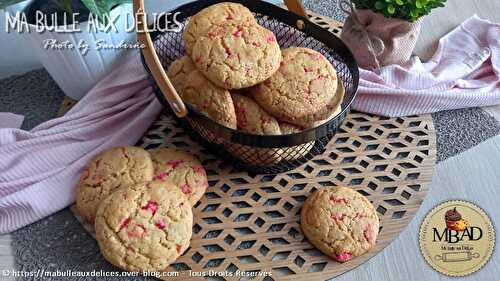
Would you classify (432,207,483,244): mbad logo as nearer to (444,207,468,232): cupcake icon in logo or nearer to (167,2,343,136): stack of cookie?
(444,207,468,232): cupcake icon in logo

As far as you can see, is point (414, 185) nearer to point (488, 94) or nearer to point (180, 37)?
point (488, 94)

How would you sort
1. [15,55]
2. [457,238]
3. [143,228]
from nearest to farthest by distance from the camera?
[143,228]
[457,238]
[15,55]

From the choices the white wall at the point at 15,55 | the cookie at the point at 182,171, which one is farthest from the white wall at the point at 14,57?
the cookie at the point at 182,171

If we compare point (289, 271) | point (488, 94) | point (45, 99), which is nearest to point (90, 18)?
point (45, 99)

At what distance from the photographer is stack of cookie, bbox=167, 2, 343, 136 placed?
751 mm

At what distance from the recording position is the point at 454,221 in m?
0.85

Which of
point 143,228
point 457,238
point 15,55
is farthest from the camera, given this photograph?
point 15,55

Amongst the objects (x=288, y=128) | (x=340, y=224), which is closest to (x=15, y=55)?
(x=288, y=128)

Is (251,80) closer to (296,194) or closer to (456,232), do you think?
(296,194)

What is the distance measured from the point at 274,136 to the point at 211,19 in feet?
0.81

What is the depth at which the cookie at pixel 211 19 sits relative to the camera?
31.5 inches

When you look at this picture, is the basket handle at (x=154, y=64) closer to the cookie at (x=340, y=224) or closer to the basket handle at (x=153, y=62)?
the basket handle at (x=153, y=62)

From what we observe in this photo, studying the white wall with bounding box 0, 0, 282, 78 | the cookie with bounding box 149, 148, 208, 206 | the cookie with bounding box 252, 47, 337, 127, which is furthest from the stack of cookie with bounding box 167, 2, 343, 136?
the white wall with bounding box 0, 0, 282, 78

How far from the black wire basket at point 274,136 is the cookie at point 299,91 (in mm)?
39
